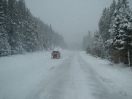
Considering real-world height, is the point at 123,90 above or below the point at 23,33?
below

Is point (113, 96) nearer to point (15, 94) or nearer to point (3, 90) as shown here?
point (15, 94)

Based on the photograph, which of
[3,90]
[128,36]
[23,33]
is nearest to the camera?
[3,90]

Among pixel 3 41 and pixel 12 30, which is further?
pixel 12 30

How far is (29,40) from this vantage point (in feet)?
109

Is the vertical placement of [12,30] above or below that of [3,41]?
above

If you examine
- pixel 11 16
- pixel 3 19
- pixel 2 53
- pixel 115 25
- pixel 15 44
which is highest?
pixel 11 16

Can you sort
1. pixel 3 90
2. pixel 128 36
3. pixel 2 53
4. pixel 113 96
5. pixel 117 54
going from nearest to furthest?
pixel 113 96 < pixel 3 90 < pixel 128 36 < pixel 117 54 < pixel 2 53

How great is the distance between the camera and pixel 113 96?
5.15m

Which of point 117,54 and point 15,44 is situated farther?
point 15,44

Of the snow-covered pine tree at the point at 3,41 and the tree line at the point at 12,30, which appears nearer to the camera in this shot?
the snow-covered pine tree at the point at 3,41

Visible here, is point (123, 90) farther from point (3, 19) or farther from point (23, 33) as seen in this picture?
point (23, 33)

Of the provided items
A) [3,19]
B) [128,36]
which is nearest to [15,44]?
[3,19]

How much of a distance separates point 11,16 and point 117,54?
25598 mm

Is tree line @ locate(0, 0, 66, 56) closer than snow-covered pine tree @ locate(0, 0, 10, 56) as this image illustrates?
No
